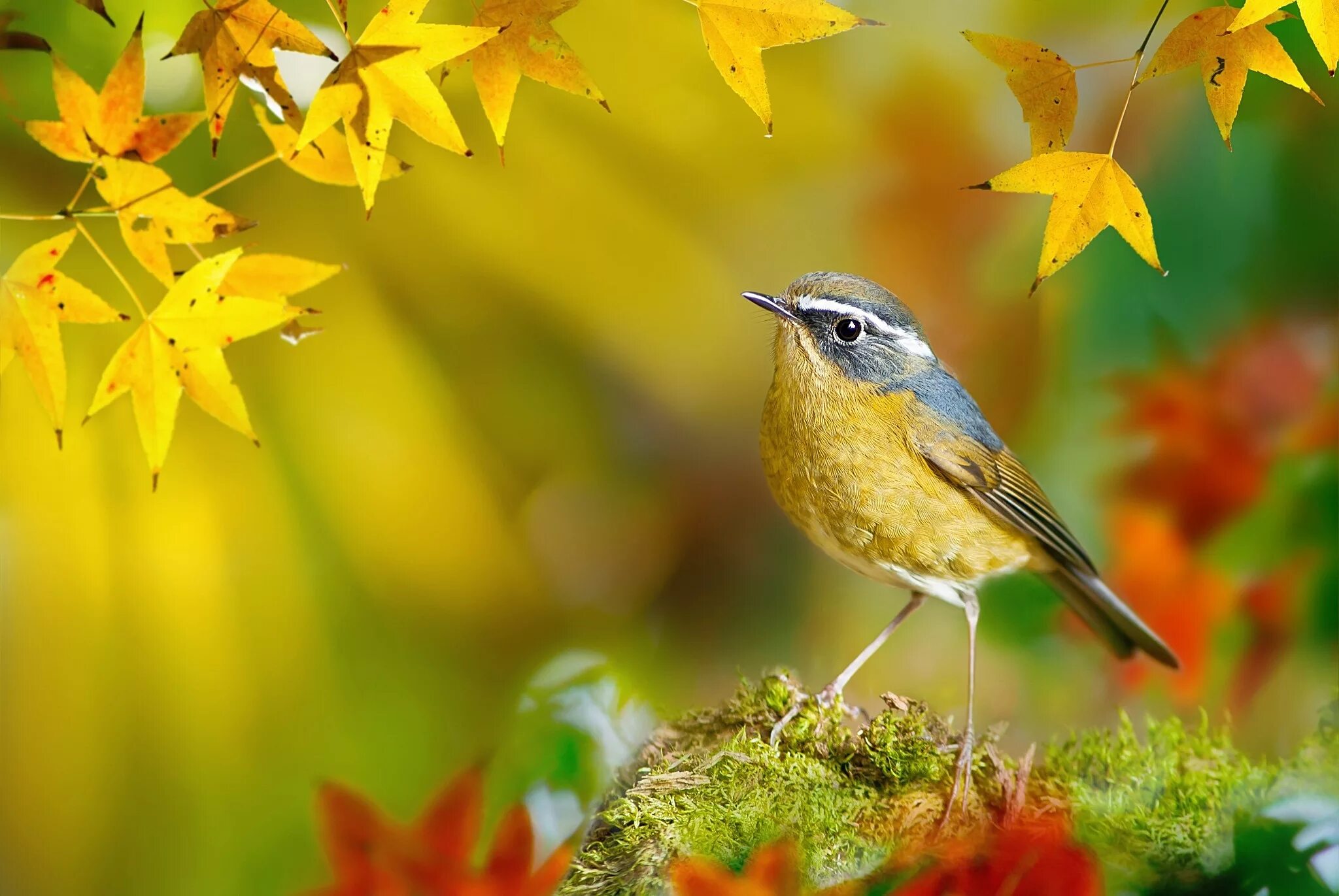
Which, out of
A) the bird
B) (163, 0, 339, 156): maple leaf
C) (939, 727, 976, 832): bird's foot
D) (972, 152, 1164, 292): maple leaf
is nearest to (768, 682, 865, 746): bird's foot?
the bird

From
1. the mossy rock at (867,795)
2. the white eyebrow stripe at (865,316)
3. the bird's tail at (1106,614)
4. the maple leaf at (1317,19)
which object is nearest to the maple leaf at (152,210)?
the white eyebrow stripe at (865,316)

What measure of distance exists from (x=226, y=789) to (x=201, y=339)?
1081 millimetres

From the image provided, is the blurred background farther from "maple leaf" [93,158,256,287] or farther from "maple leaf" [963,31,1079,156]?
"maple leaf" [963,31,1079,156]

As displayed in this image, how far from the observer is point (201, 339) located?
4.23 feet

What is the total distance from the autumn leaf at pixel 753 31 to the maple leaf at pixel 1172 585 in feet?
4.70

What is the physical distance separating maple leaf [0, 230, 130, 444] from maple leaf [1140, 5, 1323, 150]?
1182 millimetres

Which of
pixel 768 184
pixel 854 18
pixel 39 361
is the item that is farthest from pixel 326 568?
pixel 854 18

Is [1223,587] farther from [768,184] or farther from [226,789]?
[226,789]

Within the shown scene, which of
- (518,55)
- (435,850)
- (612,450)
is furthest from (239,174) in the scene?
(435,850)

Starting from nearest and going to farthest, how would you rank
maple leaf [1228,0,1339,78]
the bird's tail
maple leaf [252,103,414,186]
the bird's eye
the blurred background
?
1. maple leaf [1228,0,1339,78]
2. maple leaf [252,103,414,186]
3. the bird's eye
4. the bird's tail
5. the blurred background

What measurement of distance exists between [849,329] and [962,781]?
1.89 ft

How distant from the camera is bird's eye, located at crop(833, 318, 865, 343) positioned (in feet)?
4.64

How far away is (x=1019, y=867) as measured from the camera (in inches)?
51.4

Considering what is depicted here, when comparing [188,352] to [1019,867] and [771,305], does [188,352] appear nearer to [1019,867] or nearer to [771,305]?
[771,305]
